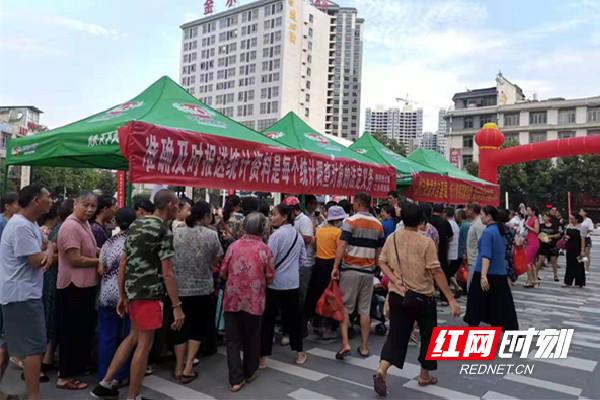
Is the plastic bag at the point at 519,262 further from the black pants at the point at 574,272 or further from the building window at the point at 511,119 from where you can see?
the building window at the point at 511,119

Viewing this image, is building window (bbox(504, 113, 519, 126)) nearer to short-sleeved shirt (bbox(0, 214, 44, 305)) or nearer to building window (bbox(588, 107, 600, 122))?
building window (bbox(588, 107, 600, 122))

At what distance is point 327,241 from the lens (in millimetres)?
4715

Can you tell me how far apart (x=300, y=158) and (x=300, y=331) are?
2.41m

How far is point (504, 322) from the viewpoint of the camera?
479cm

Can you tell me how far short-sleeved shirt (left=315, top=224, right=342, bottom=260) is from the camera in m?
4.70

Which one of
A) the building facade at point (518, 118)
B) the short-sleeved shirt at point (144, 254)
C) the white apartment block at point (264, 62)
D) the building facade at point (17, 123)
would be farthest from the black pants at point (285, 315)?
the white apartment block at point (264, 62)

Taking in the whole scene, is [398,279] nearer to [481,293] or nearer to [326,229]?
[326,229]

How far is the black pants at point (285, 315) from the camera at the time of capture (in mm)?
4215

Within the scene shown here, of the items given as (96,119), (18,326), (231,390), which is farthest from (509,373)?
(96,119)

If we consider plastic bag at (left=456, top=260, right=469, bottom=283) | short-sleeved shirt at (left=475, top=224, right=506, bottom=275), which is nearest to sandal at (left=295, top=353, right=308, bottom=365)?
short-sleeved shirt at (left=475, top=224, right=506, bottom=275)

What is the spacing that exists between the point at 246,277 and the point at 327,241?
129 centimetres

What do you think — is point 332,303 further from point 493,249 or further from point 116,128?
point 116,128

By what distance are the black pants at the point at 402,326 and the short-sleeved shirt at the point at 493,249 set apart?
1.38 m

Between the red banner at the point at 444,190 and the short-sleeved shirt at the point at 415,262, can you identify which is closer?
the short-sleeved shirt at the point at 415,262
